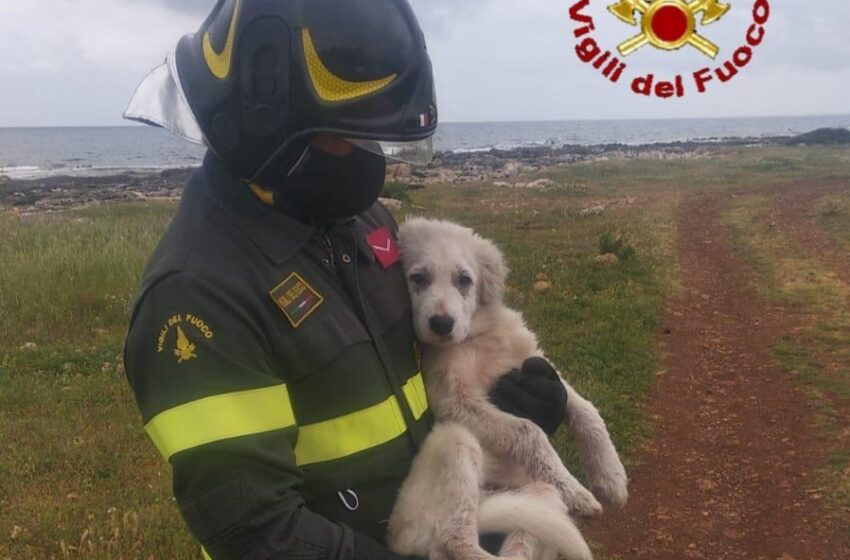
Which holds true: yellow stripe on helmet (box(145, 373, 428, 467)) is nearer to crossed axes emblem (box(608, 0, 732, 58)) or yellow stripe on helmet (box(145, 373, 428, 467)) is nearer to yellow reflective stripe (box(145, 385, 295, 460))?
yellow reflective stripe (box(145, 385, 295, 460))

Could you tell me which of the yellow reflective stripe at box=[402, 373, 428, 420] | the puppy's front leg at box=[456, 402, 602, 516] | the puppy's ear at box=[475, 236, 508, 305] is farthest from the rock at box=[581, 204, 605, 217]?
the yellow reflective stripe at box=[402, 373, 428, 420]

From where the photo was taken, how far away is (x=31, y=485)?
6270 millimetres

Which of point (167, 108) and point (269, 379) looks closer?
point (269, 379)

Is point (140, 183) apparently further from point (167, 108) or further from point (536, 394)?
point (167, 108)

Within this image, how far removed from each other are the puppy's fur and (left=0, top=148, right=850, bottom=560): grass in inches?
110

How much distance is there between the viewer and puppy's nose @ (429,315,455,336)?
123 inches

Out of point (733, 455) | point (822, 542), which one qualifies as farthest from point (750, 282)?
point (822, 542)

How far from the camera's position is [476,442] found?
9.59 feet

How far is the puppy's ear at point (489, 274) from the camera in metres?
3.88

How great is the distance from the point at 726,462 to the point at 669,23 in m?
3.91

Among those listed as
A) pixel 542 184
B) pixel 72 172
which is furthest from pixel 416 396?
pixel 72 172

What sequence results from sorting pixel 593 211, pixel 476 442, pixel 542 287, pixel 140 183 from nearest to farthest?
pixel 476 442, pixel 542 287, pixel 593 211, pixel 140 183

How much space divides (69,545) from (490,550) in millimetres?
3652

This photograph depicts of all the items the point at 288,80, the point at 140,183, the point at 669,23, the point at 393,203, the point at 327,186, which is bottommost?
the point at 140,183
